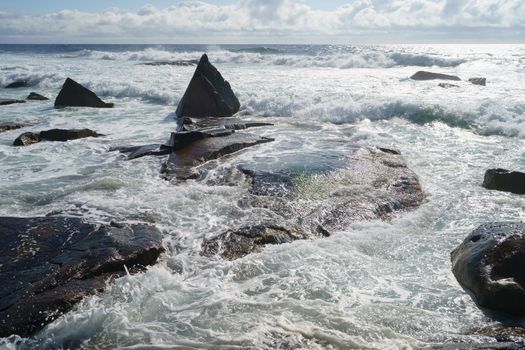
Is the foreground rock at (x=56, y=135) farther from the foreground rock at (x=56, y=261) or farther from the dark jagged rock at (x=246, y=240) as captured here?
the dark jagged rock at (x=246, y=240)

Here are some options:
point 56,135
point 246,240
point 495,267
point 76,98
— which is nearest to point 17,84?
point 76,98

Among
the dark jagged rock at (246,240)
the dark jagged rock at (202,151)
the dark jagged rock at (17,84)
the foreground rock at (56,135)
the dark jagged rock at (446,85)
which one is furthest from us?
the dark jagged rock at (17,84)

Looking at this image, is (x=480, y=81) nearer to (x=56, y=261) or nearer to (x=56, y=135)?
(x=56, y=135)

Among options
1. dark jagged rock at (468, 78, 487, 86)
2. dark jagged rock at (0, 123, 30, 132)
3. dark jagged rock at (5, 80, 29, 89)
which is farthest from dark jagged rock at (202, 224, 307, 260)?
dark jagged rock at (5, 80, 29, 89)

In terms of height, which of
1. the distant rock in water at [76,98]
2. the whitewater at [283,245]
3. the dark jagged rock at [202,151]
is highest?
the distant rock in water at [76,98]

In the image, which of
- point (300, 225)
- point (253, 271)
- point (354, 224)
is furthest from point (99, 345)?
point (354, 224)

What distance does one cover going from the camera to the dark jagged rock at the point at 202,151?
27.5 ft

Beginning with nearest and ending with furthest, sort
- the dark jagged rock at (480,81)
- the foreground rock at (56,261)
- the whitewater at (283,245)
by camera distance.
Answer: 1. the whitewater at (283,245)
2. the foreground rock at (56,261)
3. the dark jagged rock at (480,81)

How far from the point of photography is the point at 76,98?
635 inches

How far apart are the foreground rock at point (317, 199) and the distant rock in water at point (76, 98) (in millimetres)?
10029

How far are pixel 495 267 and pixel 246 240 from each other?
9.03 feet

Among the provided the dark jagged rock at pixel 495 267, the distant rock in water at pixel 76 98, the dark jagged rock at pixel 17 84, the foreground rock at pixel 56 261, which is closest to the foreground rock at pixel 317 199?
the foreground rock at pixel 56 261

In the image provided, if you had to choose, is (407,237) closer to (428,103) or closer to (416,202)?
(416,202)

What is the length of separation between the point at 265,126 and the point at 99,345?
9535 millimetres
